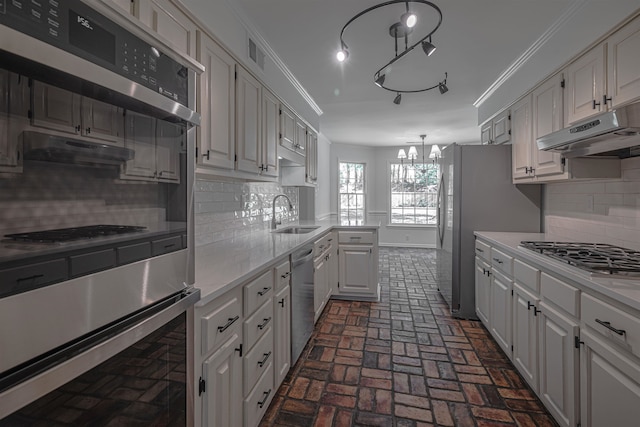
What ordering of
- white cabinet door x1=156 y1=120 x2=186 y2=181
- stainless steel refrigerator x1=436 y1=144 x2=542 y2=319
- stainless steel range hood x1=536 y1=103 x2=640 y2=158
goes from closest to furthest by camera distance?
white cabinet door x1=156 y1=120 x2=186 y2=181
stainless steel range hood x1=536 y1=103 x2=640 y2=158
stainless steel refrigerator x1=436 y1=144 x2=542 y2=319

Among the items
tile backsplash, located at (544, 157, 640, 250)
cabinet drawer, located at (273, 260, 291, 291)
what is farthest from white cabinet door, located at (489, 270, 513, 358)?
cabinet drawer, located at (273, 260, 291, 291)

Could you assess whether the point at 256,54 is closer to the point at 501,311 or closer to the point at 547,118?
the point at 547,118

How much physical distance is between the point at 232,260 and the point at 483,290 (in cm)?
235

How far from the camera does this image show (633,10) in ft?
5.45

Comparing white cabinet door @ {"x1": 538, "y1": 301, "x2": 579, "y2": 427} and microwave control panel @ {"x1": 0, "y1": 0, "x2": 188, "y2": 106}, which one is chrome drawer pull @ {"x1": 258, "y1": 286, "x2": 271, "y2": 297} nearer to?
microwave control panel @ {"x1": 0, "y1": 0, "x2": 188, "y2": 106}

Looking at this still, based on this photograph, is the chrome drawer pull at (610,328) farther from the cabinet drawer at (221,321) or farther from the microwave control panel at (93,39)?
the microwave control panel at (93,39)

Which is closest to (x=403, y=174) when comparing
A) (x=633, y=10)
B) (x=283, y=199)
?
(x=283, y=199)

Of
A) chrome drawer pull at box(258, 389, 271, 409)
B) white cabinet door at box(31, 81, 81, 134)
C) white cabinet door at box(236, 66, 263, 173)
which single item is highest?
white cabinet door at box(236, 66, 263, 173)

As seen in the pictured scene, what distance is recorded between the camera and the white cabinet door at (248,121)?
2.10m

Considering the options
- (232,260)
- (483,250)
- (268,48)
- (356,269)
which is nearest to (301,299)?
(232,260)

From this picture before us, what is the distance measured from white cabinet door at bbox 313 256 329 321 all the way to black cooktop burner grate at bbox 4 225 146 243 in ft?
6.95

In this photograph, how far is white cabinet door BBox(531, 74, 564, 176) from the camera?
2.35m

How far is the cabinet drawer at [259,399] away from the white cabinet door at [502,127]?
3.17 metres

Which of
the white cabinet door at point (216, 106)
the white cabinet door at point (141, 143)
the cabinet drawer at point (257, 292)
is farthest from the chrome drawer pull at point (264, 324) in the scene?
the white cabinet door at point (141, 143)
